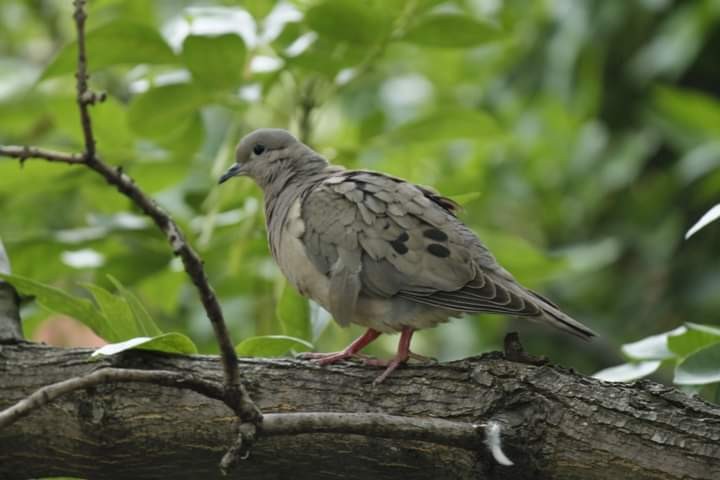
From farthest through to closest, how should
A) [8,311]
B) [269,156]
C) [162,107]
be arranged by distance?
[269,156], [162,107], [8,311]

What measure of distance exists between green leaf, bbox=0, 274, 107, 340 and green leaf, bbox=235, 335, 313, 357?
34 cm

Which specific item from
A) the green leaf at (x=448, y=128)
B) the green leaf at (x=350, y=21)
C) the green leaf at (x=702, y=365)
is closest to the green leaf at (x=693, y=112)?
the green leaf at (x=448, y=128)

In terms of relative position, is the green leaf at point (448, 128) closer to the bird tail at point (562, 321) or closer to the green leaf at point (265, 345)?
the bird tail at point (562, 321)

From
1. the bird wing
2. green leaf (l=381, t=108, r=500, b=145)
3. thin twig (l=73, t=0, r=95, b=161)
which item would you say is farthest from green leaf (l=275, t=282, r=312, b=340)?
thin twig (l=73, t=0, r=95, b=161)

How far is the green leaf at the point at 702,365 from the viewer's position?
105 inches

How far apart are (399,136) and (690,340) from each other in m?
1.43

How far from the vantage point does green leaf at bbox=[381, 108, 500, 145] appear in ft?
12.9

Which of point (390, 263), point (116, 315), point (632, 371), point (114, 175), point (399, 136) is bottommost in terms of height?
point (114, 175)

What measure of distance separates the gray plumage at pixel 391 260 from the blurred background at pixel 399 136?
0.61ft

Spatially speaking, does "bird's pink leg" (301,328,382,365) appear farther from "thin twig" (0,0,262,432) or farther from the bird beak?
the bird beak

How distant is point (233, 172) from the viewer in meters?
3.93

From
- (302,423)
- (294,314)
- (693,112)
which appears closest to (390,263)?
(294,314)

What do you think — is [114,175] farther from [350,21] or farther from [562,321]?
[350,21]

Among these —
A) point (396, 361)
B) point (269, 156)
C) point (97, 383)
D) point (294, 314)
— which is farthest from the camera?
point (269, 156)
